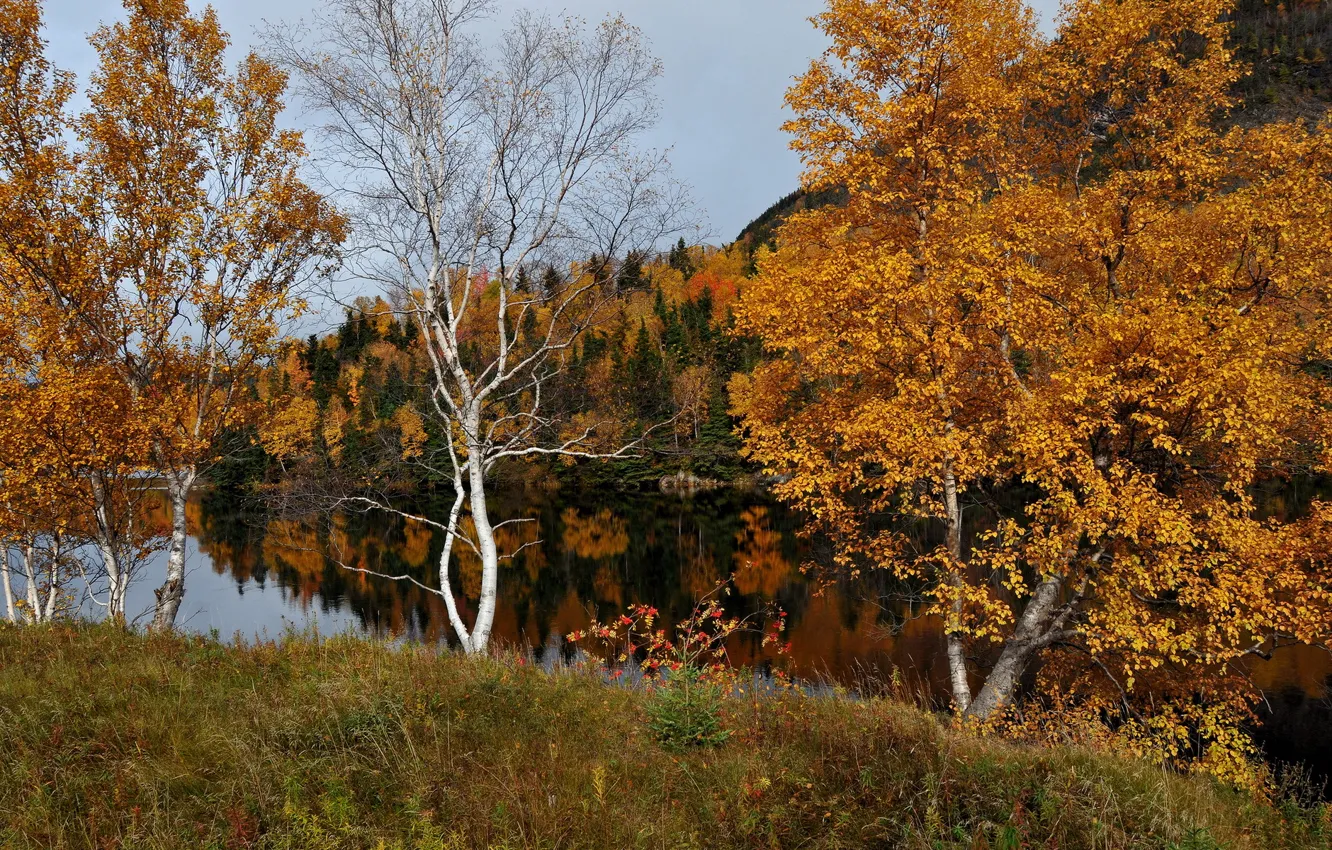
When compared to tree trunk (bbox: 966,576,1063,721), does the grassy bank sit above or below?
above

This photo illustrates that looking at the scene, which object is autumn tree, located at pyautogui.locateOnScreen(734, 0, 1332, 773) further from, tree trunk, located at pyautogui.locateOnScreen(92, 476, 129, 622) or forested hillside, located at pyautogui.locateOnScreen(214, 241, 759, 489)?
tree trunk, located at pyautogui.locateOnScreen(92, 476, 129, 622)

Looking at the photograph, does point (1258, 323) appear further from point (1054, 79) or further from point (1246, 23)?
point (1246, 23)

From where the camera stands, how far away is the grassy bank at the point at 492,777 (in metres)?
3.71

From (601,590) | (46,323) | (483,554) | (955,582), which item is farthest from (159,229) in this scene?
(601,590)

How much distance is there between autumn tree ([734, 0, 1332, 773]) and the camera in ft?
30.1

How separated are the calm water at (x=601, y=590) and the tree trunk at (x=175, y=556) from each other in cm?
46

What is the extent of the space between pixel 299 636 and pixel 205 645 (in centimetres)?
89

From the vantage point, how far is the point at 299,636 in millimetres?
7379

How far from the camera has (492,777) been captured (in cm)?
417

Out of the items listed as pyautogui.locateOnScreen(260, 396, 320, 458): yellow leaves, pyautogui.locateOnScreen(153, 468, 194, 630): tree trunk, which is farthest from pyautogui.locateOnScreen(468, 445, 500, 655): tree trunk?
pyautogui.locateOnScreen(260, 396, 320, 458): yellow leaves

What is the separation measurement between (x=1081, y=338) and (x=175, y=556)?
1576 centimetres

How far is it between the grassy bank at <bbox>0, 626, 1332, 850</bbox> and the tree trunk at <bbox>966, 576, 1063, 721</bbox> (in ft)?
16.9

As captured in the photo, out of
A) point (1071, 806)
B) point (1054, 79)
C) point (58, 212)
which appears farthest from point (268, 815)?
point (1054, 79)

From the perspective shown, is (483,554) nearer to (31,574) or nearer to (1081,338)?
(1081,338)
